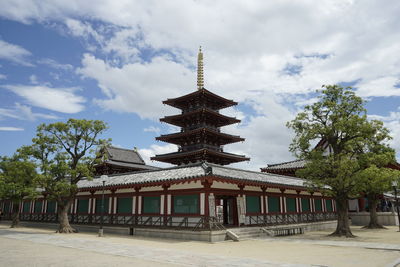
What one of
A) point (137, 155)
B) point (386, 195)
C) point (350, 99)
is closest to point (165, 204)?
point (350, 99)

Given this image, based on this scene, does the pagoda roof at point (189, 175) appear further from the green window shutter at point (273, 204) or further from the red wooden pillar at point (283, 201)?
the green window shutter at point (273, 204)

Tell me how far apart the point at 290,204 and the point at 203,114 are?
13417 millimetres

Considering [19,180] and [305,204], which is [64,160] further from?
[305,204]

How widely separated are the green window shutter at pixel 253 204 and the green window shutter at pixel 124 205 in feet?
31.8

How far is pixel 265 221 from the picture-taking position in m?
24.3

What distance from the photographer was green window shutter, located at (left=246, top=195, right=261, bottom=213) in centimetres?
2322

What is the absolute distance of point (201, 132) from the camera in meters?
33.1

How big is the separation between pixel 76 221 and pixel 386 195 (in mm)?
36656

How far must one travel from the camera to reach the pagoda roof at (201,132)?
32938mm

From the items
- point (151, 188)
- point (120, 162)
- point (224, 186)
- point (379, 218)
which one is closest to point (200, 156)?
point (151, 188)

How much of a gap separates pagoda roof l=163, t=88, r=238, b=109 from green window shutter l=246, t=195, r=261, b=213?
14.8 metres

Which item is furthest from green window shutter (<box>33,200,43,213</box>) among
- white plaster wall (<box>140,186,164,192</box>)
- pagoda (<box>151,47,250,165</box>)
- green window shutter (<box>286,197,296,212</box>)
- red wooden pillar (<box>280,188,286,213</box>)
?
green window shutter (<box>286,197,296,212</box>)

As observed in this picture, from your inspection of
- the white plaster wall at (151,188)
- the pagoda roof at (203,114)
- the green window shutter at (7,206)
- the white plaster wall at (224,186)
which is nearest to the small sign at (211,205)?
the white plaster wall at (224,186)

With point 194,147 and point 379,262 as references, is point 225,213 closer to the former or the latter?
point 194,147
